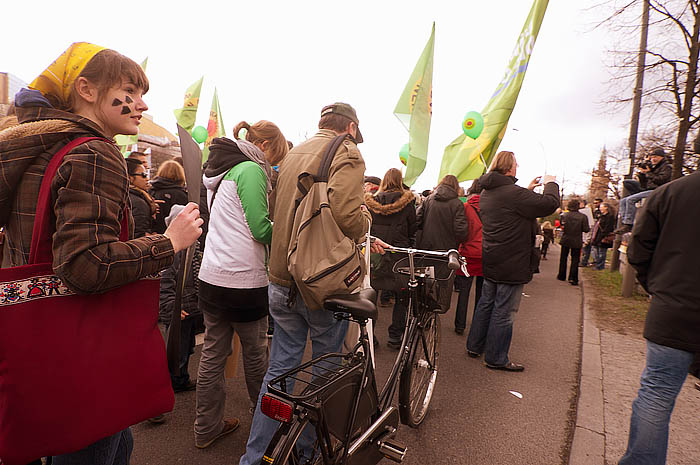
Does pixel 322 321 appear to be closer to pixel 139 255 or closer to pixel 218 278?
pixel 218 278

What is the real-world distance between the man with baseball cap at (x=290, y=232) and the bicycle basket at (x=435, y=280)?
31.5 inches

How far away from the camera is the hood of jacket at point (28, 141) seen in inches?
44.7

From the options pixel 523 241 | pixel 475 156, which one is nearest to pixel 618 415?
pixel 523 241

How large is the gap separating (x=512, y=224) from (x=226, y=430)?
128 inches

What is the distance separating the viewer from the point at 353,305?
191cm

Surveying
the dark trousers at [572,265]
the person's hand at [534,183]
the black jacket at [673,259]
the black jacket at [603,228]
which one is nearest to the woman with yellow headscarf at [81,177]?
the black jacket at [673,259]

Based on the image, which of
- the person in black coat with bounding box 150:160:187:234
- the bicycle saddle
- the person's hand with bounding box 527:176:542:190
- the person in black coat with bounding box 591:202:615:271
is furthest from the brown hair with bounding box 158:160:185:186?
the person in black coat with bounding box 591:202:615:271

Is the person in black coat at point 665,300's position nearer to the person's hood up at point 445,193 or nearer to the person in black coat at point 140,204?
the person's hood up at point 445,193

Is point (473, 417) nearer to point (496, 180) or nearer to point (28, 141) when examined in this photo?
point (496, 180)

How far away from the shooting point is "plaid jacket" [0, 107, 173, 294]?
1104 mm

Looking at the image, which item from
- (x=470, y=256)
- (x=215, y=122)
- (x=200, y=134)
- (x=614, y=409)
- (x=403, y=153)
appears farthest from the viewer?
(x=215, y=122)

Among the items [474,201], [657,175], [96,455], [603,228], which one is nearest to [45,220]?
[96,455]

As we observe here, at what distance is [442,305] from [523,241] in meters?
1.57

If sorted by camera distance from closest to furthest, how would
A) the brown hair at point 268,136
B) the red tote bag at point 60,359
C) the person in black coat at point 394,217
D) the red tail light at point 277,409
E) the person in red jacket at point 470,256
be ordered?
the red tote bag at point 60,359 → the red tail light at point 277,409 → the brown hair at point 268,136 → the person in black coat at point 394,217 → the person in red jacket at point 470,256
